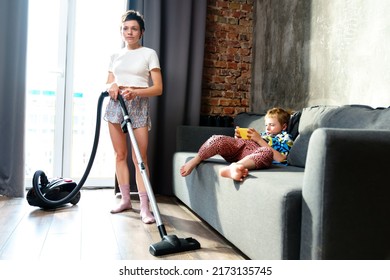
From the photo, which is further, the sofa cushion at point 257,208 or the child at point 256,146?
the child at point 256,146

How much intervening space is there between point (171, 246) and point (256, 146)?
0.84 m

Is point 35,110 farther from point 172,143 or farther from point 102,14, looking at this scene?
point 172,143

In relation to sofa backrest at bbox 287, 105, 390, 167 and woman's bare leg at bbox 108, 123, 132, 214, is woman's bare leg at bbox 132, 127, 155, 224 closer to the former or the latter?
woman's bare leg at bbox 108, 123, 132, 214

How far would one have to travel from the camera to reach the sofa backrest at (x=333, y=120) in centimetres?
188

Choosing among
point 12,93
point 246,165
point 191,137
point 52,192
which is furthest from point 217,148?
point 12,93

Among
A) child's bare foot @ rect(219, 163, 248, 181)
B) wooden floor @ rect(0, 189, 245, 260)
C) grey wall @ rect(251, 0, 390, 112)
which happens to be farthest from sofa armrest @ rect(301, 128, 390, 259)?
grey wall @ rect(251, 0, 390, 112)

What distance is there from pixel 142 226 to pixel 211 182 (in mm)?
536

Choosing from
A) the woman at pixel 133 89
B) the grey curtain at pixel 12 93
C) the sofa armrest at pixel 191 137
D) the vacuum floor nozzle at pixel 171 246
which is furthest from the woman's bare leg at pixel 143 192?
the grey curtain at pixel 12 93

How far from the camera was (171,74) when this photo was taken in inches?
145

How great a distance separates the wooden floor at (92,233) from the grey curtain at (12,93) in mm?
271

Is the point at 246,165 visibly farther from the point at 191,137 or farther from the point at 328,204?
the point at 191,137

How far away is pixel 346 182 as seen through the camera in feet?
4.42

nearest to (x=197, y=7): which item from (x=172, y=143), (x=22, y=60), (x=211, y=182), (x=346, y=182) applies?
(x=172, y=143)

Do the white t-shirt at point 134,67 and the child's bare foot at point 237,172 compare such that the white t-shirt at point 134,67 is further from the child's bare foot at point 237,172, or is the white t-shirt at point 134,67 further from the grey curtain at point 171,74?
the child's bare foot at point 237,172
